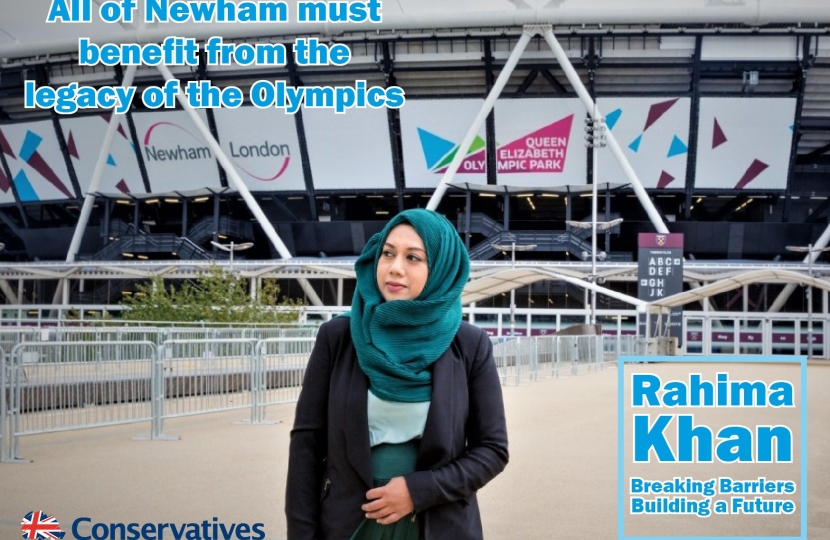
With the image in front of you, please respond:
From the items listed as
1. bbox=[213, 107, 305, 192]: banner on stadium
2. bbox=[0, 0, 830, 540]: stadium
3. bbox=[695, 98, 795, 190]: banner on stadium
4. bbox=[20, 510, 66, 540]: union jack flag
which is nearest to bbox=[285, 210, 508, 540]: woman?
bbox=[20, 510, 66, 540]: union jack flag

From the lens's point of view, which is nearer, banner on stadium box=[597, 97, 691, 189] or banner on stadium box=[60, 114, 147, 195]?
banner on stadium box=[597, 97, 691, 189]

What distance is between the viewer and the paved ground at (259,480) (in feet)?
19.3

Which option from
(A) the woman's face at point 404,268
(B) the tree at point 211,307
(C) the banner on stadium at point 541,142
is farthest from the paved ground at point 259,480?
(C) the banner on stadium at point 541,142

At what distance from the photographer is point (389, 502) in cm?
254

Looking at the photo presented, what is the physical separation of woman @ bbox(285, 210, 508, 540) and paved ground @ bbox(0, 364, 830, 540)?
2860 millimetres

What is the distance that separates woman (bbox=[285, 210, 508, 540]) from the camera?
256 centimetres

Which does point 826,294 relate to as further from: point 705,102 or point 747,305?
point 705,102

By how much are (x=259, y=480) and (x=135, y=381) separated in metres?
4.82

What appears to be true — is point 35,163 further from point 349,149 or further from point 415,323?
point 415,323

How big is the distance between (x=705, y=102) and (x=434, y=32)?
1320 cm

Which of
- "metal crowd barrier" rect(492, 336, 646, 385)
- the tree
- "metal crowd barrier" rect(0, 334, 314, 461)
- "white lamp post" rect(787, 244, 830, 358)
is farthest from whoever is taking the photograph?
"white lamp post" rect(787, 244, 830, 358)

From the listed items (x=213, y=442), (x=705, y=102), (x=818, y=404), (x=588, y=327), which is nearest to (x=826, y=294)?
(x=705, y=102)

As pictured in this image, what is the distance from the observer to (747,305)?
4766 centimetres

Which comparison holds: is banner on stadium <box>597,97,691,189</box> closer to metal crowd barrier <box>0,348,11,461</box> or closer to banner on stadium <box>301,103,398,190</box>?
banner on stadium <box>301,103,398,190</box>
